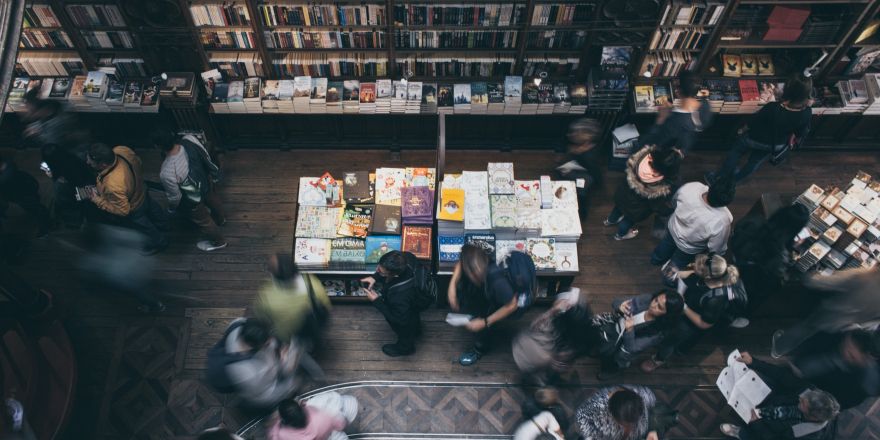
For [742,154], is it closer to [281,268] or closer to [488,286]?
[488,286]

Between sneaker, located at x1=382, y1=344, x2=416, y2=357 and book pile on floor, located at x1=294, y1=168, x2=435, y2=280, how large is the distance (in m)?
1.00

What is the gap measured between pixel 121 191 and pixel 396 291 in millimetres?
3316

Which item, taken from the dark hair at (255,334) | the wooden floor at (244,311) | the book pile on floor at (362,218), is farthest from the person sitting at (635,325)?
the dark hair at (255,334)

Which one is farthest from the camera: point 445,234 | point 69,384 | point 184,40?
point 184,40

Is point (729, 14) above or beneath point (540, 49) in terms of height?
above

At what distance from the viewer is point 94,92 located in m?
7.58

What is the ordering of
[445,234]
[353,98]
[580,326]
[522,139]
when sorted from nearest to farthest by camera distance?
[580,326]
[445,234]
[353,98]
[522,139]

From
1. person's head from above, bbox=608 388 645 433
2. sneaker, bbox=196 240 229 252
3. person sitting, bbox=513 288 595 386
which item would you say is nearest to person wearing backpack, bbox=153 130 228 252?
sneaker, bbox=196 240 229 252

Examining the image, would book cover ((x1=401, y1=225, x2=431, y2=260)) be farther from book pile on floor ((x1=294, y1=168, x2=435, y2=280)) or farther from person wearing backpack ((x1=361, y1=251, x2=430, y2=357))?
person wearing backpack ((x1=361, y1=251, x2=430, y2=357))

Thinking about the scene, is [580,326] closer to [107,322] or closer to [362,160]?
[362,160]

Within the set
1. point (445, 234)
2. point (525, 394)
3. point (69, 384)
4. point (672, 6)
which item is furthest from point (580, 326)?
point (69, 384)

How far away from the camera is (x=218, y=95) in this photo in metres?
7.74

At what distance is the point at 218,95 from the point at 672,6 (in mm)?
6030

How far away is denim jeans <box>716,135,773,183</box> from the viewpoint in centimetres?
728
